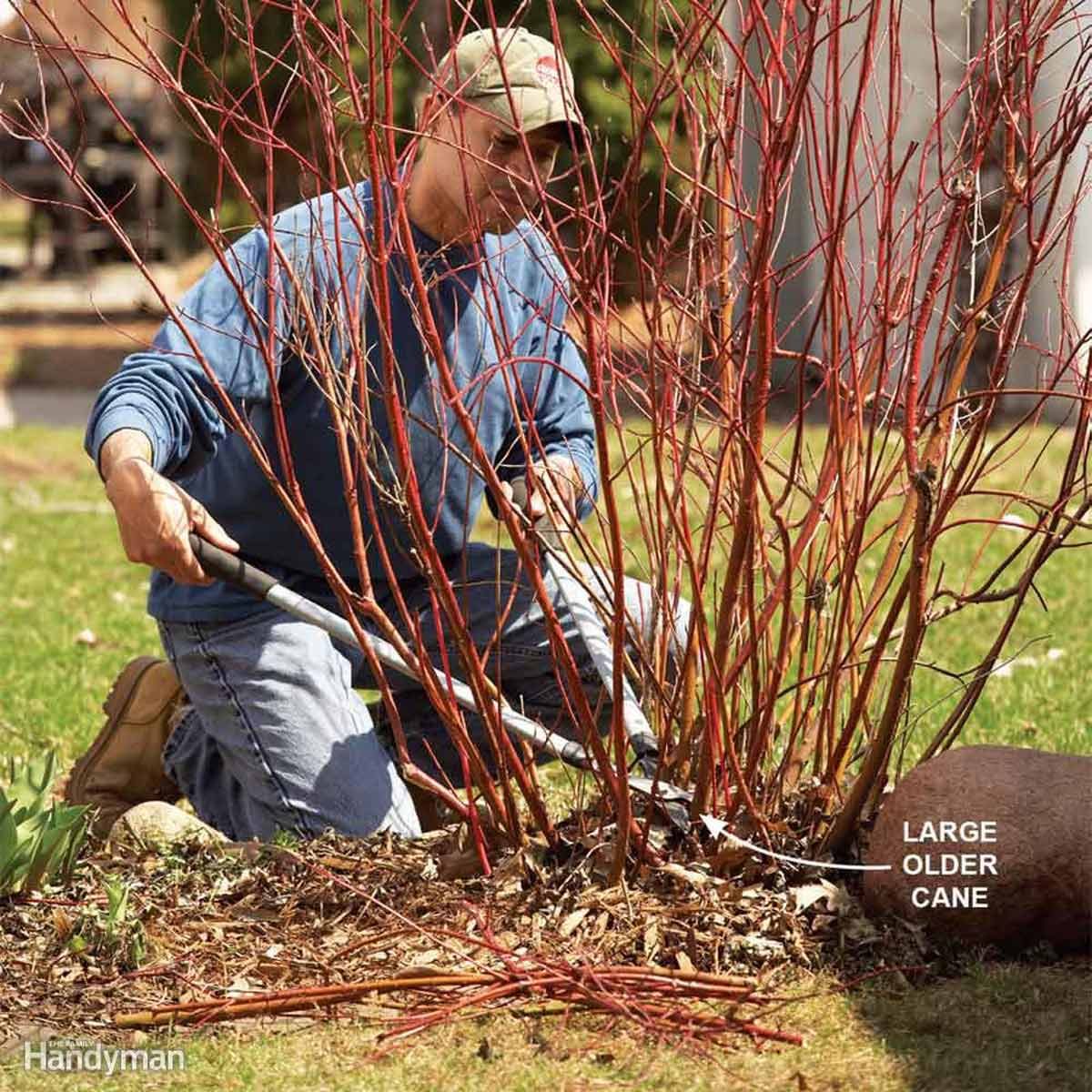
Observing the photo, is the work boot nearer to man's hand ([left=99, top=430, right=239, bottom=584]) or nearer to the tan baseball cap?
man's hand ([left=99, top=430, right=239, bottom=584])

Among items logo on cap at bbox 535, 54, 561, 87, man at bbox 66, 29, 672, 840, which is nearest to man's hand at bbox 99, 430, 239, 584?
man at bbox 66, 29, 672, 840

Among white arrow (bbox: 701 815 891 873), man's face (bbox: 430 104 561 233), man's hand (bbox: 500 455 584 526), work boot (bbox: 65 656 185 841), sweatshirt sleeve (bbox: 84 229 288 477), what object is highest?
man's face (bbox: 430 104 561 233)

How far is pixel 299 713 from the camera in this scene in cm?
352

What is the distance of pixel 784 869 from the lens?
9.38ft

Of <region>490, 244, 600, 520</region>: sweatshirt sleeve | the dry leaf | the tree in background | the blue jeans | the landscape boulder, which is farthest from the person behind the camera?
<region>490, 244, 600, 520</region>: sweatshirt sleeve

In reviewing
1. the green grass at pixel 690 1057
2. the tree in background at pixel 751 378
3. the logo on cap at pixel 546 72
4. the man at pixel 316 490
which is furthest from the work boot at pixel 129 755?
the logo on cap at pixel 546 72

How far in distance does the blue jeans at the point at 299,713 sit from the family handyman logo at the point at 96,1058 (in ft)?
3.12

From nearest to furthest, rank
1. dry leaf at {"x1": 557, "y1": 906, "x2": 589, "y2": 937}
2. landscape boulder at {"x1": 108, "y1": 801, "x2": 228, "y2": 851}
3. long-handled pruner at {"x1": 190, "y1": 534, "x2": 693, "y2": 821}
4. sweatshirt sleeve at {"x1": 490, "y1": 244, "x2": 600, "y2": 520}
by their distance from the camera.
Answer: dry leaf at {"x1": 557, "y1": 906, "x2": 589, "y2": 937} < long-handled pruner at {"x1": 190, "y1": 534, "x2": 693, "y2": 821} < landscape boulder at {"x1": 108, "y1": 801, "x2": 228, "y2": 851} < sweatshirt sleeve at {"x1": 490, "y1": 244, "x2": 600, "y2": 520}

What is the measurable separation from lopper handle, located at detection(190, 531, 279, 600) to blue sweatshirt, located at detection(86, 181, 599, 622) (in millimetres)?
174

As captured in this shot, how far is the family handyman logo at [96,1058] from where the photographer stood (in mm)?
2441

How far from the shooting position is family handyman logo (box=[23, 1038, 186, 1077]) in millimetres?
2441

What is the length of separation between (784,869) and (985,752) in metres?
0.37

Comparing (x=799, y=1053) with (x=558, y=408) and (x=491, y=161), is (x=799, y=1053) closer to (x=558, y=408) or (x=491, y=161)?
(x=491, y=161)

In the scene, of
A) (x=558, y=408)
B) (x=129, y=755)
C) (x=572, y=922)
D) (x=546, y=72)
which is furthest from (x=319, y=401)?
(x=572, y=922)
